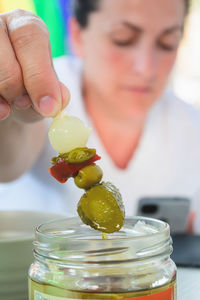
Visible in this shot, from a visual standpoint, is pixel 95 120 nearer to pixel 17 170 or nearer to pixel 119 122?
pixel 119 122

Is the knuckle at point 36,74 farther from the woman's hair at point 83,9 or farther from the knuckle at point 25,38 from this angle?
the woman's hair at point 83,9

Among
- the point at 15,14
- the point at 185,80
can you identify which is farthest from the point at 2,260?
the point at 185,80

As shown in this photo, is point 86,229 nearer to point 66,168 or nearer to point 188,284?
point 66,168

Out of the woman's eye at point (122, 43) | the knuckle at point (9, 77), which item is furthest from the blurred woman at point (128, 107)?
the knuckle at point (9, 77)

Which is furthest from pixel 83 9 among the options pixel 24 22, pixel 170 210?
pixel 24 22

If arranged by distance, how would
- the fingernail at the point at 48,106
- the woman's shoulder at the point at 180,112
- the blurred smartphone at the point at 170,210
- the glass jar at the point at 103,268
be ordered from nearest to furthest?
1. the glass jar at the point at 103,268
2. the fingernail at the point at 48,106
3. the blurred smartphone at the point at 170,210
4. the woman's shoulder at the point at 180,112

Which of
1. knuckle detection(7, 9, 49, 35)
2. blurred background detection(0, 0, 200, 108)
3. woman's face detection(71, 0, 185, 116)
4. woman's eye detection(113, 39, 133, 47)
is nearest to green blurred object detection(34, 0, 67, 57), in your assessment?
blurred background detection(0, 0, 200, 108)

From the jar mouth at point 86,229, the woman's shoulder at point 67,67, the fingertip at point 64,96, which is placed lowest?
the woman's shoulder at point 67,67

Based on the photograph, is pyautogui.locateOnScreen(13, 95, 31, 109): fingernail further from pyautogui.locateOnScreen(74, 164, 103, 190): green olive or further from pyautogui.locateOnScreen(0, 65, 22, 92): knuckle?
pyautogui.locateOnScreen(74, 164, 103, 190): green olive
